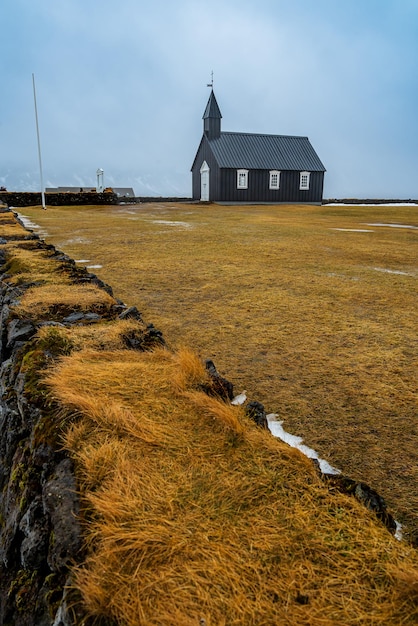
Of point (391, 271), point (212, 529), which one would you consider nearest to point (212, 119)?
point (391, 271)

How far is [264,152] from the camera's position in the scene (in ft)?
136

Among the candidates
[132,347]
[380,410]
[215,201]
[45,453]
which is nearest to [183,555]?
[45,453]

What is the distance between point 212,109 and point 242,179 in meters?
7.10

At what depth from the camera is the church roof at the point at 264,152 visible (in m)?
40.1

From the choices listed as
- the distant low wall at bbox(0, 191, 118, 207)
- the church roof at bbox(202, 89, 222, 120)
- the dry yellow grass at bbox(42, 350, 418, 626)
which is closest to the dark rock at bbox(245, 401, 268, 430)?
the dry yellow grass at bbox(42, 350, 418, 626)

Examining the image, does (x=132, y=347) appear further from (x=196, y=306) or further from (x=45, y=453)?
(x=196, y=306)

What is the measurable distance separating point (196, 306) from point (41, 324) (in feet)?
10.6

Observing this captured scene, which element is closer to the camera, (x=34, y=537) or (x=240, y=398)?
(x=34, y=537)

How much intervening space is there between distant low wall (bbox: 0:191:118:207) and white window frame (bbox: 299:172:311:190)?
706 inches

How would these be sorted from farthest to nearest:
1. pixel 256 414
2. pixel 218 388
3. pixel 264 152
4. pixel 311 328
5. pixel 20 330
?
pixel 264 152 < pixel 311 328 < pixel 20 330 < pixel 218 388 < pixel 256 414

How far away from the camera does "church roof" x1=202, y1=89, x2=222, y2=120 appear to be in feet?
133

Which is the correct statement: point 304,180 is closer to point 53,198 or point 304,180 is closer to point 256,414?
point 53,198

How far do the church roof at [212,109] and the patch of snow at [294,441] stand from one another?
41.2 metres

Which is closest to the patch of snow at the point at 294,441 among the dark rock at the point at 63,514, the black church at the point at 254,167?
the dark rock at the point at 63,514
